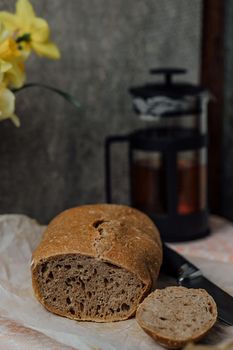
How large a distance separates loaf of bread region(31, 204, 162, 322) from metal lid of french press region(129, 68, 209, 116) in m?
0.52

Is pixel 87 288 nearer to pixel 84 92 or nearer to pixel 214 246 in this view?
pixel 214 246

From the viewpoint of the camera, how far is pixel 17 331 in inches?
43.0

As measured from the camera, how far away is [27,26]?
1.38m

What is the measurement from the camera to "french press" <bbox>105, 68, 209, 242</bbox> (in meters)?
1.61

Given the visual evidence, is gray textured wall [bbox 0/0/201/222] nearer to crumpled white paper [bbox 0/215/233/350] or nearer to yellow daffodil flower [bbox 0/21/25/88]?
yellow daffodil flower [bbox 0/21/25/88]

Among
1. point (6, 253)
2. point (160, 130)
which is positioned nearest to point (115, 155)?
point (160, 130)

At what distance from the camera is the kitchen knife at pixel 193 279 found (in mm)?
1114

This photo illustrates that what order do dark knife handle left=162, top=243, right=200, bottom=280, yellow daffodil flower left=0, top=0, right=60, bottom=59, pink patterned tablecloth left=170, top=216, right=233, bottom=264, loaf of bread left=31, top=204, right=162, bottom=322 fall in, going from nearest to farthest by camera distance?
1. loaf of bread left=31, top=204, right=162, bottom=322
2. dark knife handle left=162, top=243, right=200, bottom=280
3. yellow daffodil flower left=0, top=0, right=60, bottom=59
4. pink patterned tablecloth left=170, top=216, right=233, bottom=264

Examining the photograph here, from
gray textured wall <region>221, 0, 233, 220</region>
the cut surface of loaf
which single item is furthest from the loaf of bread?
gray textured wall <region>221, 0, 233, 220</region>

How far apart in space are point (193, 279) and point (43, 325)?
0.30m

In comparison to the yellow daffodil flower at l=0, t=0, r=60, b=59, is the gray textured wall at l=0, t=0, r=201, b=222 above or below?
below

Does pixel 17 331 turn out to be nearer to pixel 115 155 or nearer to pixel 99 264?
pixel 99 264

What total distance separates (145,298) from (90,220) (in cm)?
20

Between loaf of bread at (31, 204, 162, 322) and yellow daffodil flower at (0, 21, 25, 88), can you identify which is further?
yellow daffodil flower at (0, 21, 25, 88)
